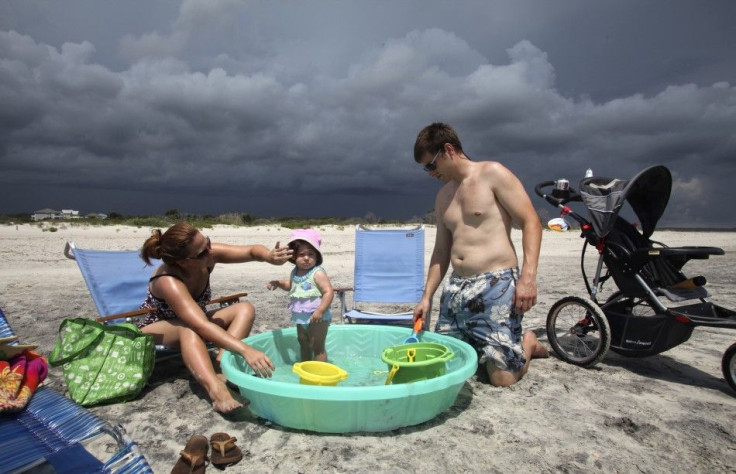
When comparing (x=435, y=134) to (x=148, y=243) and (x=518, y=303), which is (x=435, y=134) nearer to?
(x=518, y=303)

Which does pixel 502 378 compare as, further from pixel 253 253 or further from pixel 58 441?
pixel 58 441

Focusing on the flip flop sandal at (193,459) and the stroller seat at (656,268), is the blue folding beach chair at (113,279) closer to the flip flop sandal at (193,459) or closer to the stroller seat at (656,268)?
the flip flop sandal at (193,459)

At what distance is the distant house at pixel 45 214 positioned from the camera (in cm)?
2267

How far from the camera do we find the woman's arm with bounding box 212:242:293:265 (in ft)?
11.9

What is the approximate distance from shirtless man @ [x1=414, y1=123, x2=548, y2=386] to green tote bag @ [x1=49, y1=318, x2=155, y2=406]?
201cm

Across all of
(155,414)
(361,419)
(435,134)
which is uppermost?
(435,134)

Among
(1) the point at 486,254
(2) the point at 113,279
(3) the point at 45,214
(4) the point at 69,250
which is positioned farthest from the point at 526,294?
(3) the point at 45,214

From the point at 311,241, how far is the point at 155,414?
5.34ft

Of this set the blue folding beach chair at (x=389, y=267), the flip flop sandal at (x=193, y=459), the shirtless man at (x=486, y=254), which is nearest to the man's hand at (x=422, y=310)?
the shirtless man at (x=486, y=254)

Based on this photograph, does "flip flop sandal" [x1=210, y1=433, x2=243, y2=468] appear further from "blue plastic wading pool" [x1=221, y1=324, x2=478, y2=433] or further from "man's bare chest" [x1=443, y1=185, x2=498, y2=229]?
"man's bare chest" [x1=443, y1=185, x2=498, y2=229]

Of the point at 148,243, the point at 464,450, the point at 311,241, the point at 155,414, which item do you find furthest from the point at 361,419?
the point at 148,243

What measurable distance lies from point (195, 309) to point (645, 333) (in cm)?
330

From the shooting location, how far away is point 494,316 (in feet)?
11.1

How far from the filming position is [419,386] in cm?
247
